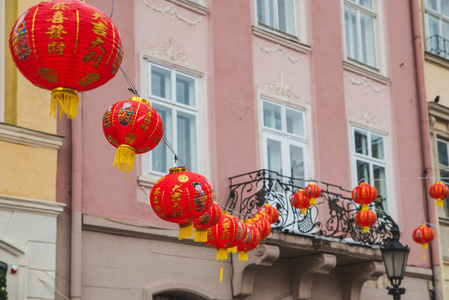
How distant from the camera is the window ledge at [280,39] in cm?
1664

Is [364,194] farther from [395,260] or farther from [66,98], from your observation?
[66,98]

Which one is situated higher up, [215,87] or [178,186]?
[215,87]

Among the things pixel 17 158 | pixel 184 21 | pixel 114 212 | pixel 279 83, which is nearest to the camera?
pixel 17 158

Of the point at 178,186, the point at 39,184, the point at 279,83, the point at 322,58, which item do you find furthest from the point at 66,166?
the point at 322,58

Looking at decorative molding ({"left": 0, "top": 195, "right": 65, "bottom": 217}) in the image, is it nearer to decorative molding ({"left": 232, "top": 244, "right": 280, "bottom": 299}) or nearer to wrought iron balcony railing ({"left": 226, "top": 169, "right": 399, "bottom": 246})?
wrought iron balcony railing ({"left": 226, "top": 169, "right": 399, "bottom": 246})

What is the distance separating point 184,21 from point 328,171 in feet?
13.3

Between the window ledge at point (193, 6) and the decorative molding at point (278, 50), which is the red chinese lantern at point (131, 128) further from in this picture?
the decorative molding at point (278, 50)

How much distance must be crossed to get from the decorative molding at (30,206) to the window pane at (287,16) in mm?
6820

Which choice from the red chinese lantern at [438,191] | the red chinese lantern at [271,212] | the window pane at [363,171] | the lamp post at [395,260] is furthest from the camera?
the window pane at [363,171]

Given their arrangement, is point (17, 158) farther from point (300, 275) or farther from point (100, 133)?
point (300, 275)

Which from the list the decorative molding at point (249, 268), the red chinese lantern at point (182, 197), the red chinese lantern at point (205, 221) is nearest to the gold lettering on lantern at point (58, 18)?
the red chinese lantern at point (182, 197)

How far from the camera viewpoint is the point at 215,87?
1545 cm

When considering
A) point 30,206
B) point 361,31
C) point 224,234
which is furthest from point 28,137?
point 361,31

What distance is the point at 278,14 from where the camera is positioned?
17500 mm
